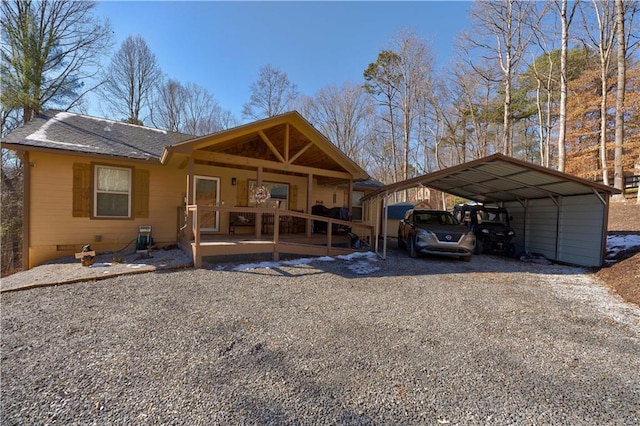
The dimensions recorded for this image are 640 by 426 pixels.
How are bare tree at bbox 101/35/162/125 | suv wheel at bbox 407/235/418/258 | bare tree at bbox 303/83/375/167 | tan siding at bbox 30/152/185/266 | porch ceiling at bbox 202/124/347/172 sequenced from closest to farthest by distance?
tan siding at bbox 30/152/185/266, porch ceiling at bbox 202/124/347/172, suv wheel at bbox 407/235/418/258, bare tree at bbox 101/35/162/125, bare tree at bbox 303/83/375/167

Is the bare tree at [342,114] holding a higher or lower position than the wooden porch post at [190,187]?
higher

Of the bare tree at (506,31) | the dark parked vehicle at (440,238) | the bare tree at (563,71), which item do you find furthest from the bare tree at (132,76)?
the bare tree at (563,71)

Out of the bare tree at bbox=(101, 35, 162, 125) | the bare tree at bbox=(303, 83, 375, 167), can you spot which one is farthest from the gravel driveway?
the bare tree at bbox=(303, 83, 375, 167)

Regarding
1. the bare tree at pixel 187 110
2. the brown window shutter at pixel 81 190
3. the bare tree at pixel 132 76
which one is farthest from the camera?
the bare tree at pixel 187 110

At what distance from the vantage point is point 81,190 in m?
7.19

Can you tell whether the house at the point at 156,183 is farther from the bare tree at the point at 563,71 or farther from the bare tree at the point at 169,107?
the bare tree at the point at 169,107

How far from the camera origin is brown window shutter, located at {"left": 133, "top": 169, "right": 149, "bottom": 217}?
7852mm

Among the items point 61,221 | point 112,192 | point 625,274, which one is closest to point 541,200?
point 625,274

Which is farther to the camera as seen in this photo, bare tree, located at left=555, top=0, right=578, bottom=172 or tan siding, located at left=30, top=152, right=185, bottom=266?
bare tree, located at left=555, top=0, right=578, bottom=172

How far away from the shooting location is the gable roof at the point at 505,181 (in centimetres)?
691

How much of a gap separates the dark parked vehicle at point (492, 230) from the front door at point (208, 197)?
8659 millimetres

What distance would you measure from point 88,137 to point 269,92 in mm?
19358

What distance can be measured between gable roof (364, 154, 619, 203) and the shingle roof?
7.44 metres

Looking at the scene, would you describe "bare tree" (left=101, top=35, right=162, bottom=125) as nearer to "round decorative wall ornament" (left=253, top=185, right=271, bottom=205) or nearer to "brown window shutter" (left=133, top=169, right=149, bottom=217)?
"brown window shutter" (left=133, top=169, right=149, bottom=217)
